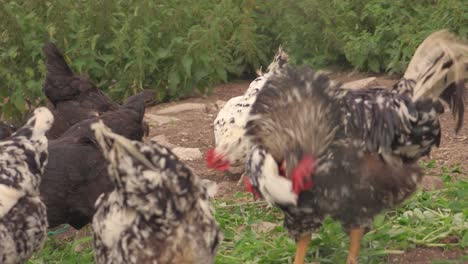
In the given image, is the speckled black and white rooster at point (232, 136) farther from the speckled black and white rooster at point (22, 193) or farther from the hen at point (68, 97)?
the speckled black and white rooster at point (22, 193)

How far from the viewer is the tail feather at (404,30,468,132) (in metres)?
4.75

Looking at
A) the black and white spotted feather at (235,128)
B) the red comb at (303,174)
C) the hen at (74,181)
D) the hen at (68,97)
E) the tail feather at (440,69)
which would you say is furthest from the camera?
the hen at (68,97)

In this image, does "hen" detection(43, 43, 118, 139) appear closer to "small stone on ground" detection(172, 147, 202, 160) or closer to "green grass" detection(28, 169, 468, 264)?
"small stone on ground" detection(172, 147, 202, 160)

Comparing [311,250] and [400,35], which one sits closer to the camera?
[311,250]

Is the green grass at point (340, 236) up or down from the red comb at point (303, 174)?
down

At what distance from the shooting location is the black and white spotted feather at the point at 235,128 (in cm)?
618

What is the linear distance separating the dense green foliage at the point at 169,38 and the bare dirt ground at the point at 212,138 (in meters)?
0.22

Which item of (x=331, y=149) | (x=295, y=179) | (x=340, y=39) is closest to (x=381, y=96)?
(x=331, y=149)

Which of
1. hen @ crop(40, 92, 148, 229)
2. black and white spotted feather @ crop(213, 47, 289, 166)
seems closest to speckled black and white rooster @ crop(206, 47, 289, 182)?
black and white spotted feather @ crop(213, 47, 289, 166)

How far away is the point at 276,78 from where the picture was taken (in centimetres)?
454

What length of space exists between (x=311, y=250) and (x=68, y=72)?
2.81m

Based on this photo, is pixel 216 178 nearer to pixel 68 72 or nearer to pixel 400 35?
pixel 68 72

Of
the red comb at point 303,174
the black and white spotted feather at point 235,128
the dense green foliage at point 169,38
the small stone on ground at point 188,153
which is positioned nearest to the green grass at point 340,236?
the black and white spotted feather at point 235,128

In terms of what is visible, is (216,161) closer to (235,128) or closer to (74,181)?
(235,128)
